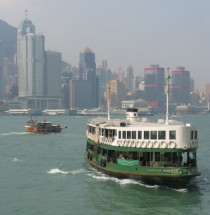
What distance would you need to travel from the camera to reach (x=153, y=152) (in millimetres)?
33938

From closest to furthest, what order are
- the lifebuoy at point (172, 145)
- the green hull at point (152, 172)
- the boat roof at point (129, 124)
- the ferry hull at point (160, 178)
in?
the green hull at point (152, 172)
the ferry hull at point (160, 178)
the lifebuoy at point (172, 145)
the boat roof at point (129, 124)

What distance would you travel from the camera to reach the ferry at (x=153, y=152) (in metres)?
33.1

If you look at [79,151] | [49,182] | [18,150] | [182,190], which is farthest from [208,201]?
[18,150]

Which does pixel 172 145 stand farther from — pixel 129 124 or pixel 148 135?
pixel 129 124

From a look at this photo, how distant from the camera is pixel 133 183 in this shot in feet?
115

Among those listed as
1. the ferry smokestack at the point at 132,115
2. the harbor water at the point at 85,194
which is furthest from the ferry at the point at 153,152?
the ferry smokestack at the point at 132,115

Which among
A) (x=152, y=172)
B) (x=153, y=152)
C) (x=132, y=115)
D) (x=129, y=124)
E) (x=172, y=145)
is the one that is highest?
(x=132, y=115)

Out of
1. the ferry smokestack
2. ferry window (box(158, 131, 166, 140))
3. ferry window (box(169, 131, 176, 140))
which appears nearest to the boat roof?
ferry window (box(158, 131, 166, 140))

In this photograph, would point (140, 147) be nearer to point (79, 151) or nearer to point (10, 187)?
point (10, 187)

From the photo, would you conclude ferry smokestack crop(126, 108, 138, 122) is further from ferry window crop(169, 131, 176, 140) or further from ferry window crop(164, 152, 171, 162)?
ferry window crop(169, 131, 176, 140)

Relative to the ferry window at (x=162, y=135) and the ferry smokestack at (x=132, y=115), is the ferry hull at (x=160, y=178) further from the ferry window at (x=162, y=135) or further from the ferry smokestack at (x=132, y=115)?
the ferry smokestack at (x=132, y=115)

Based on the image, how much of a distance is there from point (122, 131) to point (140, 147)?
220cm

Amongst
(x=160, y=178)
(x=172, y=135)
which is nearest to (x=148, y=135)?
(x=172, y=135)

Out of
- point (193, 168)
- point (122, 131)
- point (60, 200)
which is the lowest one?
point (60, 200)
